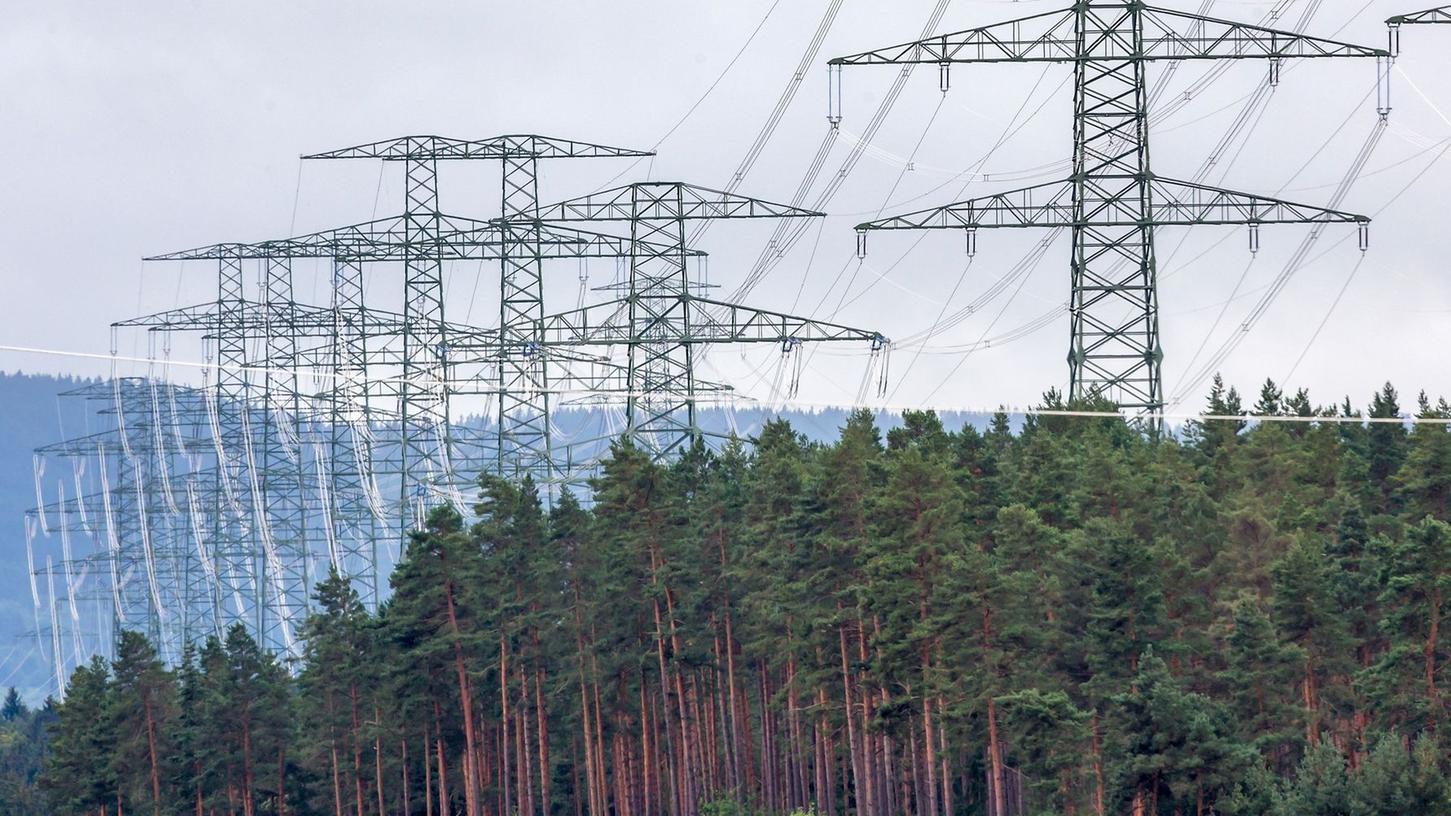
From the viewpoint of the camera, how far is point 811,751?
88188mm

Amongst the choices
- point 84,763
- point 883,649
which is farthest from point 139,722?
point 883,649

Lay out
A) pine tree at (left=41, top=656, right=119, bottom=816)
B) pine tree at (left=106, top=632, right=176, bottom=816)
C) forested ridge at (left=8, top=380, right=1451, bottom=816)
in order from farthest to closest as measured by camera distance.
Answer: pine tree at (left=41, top=656, right=119, bottom=816) → pine tree at (left=106, top=632, right=176, bottom=816) → forested ridge at (left=8, top=380, right=1451, bottom=816)

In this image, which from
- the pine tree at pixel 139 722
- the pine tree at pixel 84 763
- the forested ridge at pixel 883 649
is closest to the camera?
the forested ridge at pixel 883 649

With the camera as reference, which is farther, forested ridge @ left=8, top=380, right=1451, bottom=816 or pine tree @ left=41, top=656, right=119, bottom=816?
pine tree @ left=41, top=656, right=119, bottom=816

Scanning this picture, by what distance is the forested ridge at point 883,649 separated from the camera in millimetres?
60334

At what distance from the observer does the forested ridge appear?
60.3m

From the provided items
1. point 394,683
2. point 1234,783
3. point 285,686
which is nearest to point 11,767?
point 285,686

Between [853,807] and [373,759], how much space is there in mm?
22343

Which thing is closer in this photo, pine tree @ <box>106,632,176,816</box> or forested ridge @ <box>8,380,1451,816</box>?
forested ridge @ <box>8,380,1451,816</box>

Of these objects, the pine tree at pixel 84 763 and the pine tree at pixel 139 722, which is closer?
the pine tree at pixel 139 722

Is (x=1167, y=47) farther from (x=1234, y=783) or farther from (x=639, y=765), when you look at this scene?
(x=639, y=765)

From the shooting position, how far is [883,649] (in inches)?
2783

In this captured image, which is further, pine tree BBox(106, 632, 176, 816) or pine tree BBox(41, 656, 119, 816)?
pine tree BBox(41, 656, 119, 816)

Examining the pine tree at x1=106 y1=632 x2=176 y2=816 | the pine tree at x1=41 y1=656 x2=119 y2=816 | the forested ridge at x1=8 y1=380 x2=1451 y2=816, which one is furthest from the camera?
the pine tree at x1=41 y1=656 x2=119 y2=816
